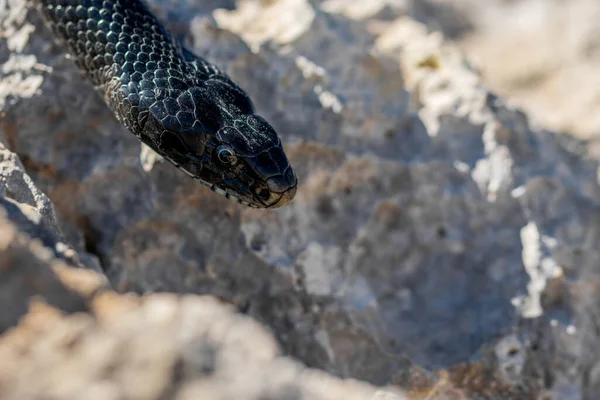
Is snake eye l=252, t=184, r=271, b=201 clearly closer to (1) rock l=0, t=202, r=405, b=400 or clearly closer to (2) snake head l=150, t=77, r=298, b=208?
(2) snake head l=150, t=77, r=298, b=208

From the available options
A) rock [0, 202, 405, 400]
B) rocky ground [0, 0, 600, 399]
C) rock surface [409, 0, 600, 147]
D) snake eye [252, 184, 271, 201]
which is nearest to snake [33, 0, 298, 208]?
snake eye [252, 184, 271, 201]

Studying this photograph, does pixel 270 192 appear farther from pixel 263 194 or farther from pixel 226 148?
pixel 226 148

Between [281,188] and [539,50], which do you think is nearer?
[281,188]

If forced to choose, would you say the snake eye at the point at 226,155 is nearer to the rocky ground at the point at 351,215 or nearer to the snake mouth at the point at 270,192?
the snake mouth at the point at 270,192

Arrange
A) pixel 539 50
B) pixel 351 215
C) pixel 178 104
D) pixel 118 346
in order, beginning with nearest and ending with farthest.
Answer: pixel 118 346
pixel 178 104
pixel 351 215
pixel 539 50

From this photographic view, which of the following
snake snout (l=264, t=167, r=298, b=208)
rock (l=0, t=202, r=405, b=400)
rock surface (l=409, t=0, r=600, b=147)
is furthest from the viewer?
rock surface (l=409, t=0, r=600, b=147)

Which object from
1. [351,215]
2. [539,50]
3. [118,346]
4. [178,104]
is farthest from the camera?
[539,50]

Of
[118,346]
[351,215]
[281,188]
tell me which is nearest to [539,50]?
[351,215]
